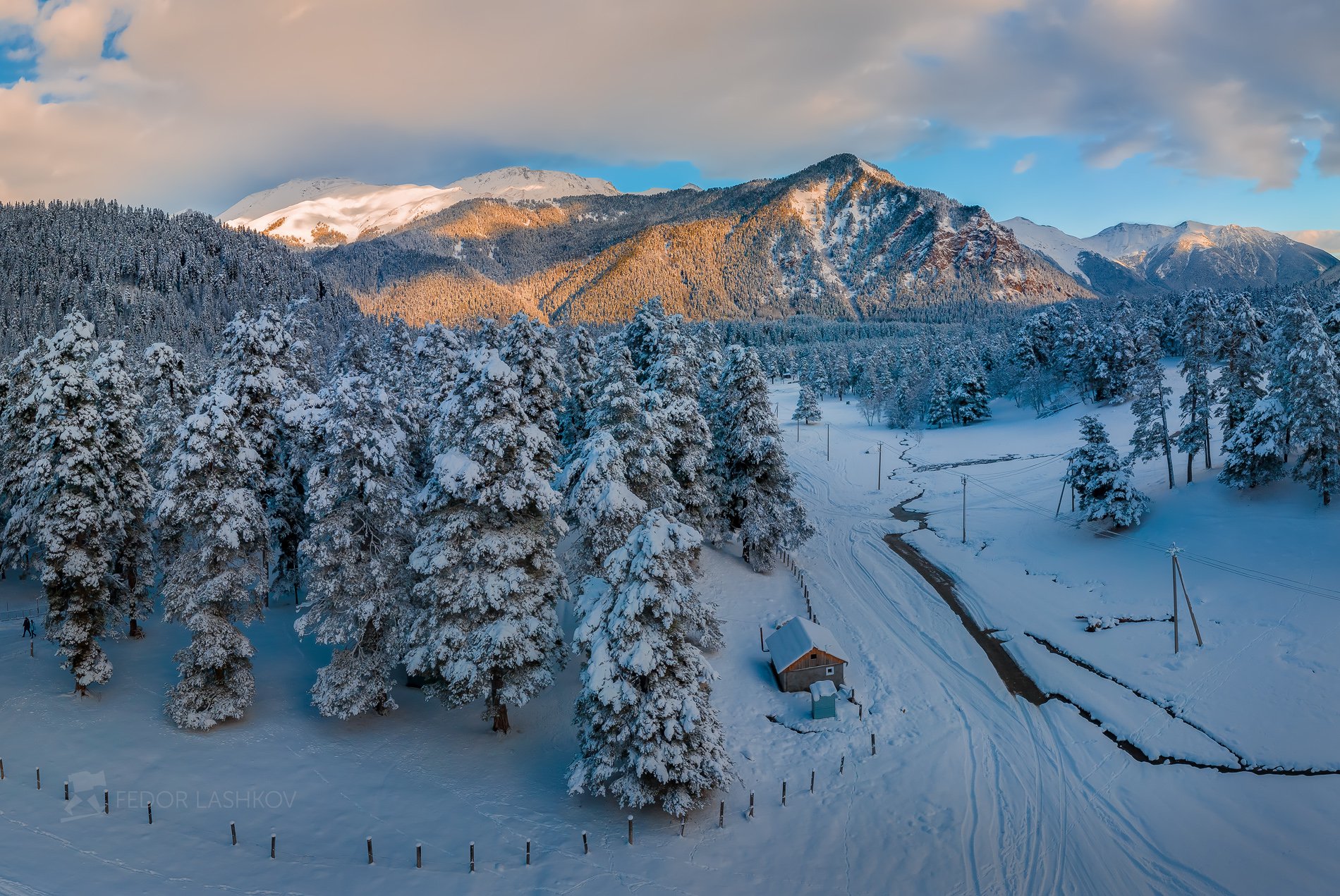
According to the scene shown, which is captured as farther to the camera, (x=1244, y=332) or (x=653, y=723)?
(x=1244, y=332)

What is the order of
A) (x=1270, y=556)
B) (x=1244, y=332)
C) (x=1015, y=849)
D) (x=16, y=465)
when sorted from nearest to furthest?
(x=1015, y=849) < (x=16, y=465) < (x=1270, y=556) < (x=1244, y=332)

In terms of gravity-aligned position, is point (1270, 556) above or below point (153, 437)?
below

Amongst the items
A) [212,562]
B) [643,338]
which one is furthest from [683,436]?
[212,562]

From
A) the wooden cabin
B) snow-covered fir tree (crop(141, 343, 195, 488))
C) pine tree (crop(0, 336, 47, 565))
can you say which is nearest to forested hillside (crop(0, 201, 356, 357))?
snow-covered fir tree (crop(141, 343, 195, 488))

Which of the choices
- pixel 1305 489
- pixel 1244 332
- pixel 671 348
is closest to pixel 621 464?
pixel 671 348

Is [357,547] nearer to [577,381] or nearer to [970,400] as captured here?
[577,381]

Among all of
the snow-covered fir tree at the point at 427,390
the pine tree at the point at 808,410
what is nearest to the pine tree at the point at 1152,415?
the snow-covered fir tree at the point at 427,390

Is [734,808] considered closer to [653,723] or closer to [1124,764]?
[653,723]
